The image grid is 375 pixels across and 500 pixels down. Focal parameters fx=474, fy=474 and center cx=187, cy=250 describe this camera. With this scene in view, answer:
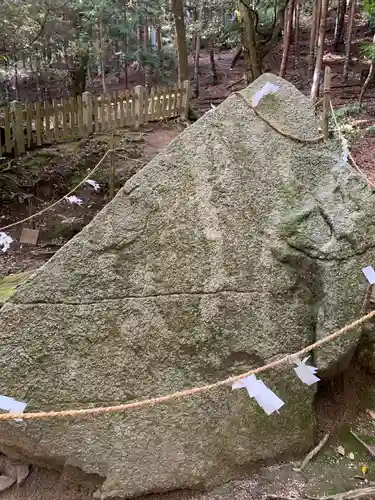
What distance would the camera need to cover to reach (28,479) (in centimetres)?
277

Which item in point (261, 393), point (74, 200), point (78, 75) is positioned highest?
point (78, 75)

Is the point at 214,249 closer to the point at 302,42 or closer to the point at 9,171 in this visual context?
the point at 9,171

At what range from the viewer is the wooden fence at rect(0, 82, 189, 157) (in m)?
8.09

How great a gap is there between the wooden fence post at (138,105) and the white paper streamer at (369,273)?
8.52 meters

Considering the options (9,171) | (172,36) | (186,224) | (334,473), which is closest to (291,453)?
(334,473)

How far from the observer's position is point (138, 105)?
34.9ft

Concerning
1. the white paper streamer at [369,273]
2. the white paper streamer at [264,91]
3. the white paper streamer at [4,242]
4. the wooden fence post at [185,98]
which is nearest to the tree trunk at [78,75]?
the wooden fence post at [185,98]

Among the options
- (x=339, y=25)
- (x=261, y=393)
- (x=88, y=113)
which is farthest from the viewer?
(x=339, y=25)

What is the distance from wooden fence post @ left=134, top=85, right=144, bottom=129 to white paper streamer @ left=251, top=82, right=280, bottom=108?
7.65 meters

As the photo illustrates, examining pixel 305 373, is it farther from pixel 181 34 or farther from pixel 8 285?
pixel 181 34

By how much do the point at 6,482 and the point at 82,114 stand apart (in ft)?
25.4

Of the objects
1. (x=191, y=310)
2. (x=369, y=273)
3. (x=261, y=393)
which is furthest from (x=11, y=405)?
(x=369, y=273)

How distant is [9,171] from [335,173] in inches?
245

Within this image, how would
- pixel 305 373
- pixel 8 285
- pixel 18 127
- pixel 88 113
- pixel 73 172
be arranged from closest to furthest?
1. pixel 305 373
2. pixel 8 285
3. pixel 18 127
4. pixel 73 172
5. pixel 88 113
